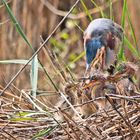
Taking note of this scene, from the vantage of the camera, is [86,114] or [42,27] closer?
[86,114]

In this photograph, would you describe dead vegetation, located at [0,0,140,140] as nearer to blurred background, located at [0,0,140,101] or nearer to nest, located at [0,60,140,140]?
nest, located at [0,60,140,140]

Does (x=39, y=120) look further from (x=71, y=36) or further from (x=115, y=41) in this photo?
(x=71, y=36)

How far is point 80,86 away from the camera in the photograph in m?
1.84

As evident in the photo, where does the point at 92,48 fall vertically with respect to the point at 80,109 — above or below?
above

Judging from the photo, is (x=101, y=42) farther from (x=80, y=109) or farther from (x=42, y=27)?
(x=42, y=27)

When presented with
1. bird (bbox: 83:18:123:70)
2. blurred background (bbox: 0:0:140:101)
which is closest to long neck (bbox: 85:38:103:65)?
bird (bbox: 83:18:123:70)

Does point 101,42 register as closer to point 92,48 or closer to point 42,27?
point 92,48

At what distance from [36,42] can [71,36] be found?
0.47 m

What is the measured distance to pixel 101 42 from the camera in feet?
6.48

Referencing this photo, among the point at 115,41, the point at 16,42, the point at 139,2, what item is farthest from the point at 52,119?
the point at 16,42

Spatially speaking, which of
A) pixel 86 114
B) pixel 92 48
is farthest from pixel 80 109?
pixel 92 48

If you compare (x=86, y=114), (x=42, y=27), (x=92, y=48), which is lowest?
(x=86, y=114)

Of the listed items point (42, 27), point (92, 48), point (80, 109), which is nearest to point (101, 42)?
point (92, 48)

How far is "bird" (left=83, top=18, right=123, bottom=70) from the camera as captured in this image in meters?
1.95
